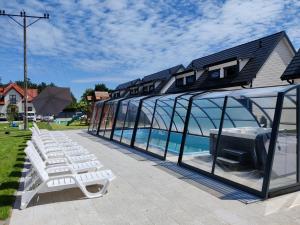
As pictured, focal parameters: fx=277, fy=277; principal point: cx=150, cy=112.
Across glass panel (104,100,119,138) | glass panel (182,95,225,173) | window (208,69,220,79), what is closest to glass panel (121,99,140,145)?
glass panel (104,100,119,138)

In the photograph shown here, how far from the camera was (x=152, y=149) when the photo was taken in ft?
31.8

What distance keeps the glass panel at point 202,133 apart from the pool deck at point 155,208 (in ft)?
4.71

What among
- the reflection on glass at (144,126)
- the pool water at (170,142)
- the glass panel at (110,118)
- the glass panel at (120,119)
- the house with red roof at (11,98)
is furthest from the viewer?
the house with red roof at (11,98)

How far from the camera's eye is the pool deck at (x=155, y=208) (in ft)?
13.8

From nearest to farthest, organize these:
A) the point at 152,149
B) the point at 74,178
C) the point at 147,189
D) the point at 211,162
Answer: the point at 74,178 < the point at 147,189 < the point at 211,162 < the point at 152,149

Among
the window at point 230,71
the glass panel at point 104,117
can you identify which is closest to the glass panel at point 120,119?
the glass panel at point 104,117

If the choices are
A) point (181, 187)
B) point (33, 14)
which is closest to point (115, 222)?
point (181, 187)

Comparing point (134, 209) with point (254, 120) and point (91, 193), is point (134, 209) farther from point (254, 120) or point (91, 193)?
point (254, 120)

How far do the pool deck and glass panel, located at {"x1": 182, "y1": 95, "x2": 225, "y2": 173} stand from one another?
1434mm

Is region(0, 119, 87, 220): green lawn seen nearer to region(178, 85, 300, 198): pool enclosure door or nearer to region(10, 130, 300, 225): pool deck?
region(10, 130, 300, 225): pool deck

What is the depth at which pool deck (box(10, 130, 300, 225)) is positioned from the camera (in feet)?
13.8

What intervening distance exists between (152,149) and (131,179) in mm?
3197

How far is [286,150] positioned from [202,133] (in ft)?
21.9

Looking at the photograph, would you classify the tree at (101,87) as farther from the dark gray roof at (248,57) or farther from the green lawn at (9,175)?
the green lawn at (9,175)
